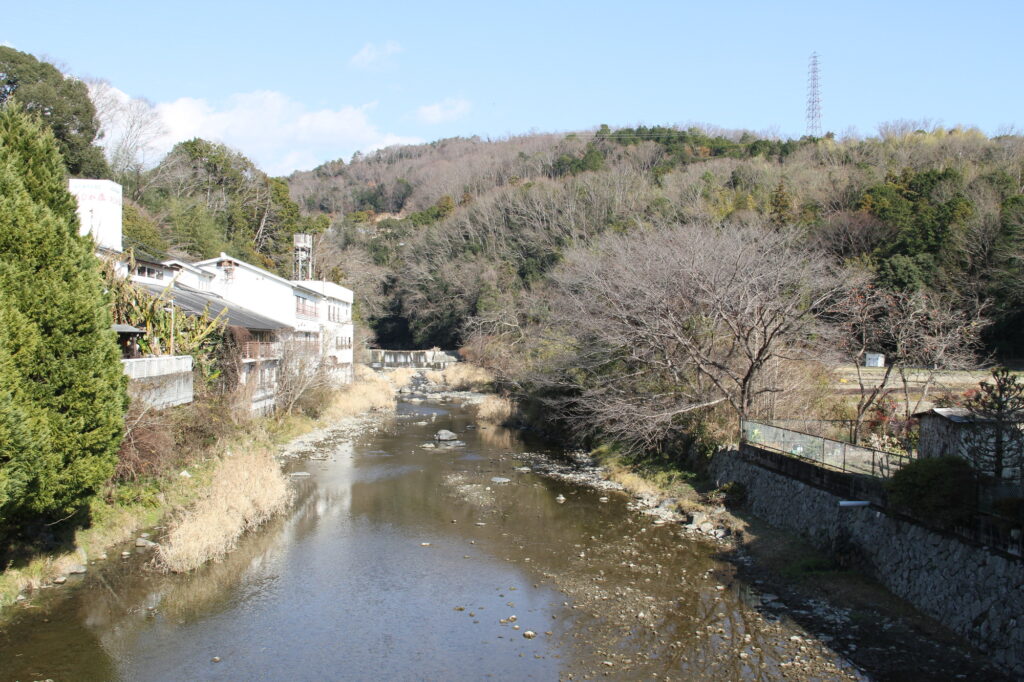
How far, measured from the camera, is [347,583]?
13.9 meters

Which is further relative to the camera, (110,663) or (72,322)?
(72,322)

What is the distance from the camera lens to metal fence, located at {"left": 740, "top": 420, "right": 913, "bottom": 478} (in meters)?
14.3

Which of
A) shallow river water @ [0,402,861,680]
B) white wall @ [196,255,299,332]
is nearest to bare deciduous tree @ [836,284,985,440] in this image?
shallow river water @ [0,402,861,680]

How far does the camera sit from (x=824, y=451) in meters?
16.2

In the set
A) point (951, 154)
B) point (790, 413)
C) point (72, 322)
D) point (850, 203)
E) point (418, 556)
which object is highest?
point (951, 154)

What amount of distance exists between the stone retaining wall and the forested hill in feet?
49.1

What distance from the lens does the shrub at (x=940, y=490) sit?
1112 centimetres

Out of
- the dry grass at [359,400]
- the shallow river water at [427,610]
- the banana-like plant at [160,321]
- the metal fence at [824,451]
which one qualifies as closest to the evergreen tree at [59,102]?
the dry grass at [359,400]

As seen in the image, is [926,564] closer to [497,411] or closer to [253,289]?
[497,411]

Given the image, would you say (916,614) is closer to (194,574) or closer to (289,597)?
(289,597)

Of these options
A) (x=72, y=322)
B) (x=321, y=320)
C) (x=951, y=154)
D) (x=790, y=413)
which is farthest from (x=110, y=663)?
(x=951, y=154)

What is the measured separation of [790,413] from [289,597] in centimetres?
1538

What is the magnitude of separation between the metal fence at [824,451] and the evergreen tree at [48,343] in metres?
13.9

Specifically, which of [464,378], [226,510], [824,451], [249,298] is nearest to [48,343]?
[226,510]
